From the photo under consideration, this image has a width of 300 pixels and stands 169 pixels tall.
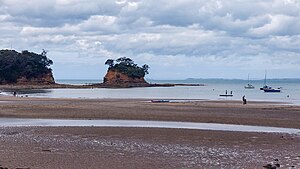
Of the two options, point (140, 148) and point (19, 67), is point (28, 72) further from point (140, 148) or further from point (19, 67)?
point (140, 148)

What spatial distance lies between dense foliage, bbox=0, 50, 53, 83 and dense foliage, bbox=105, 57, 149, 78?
75.0 feet

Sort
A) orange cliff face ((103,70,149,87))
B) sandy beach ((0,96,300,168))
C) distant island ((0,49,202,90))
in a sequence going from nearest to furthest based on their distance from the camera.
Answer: sandy beach ((0,96,300,168)) → distant island ((0,49,202,90)) → orange cliff face ((103,70,149,87))

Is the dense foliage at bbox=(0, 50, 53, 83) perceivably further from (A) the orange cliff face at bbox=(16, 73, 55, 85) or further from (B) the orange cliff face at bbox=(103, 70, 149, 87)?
(B) the orange cliff face at bbox=(103, 70, 149, 87)

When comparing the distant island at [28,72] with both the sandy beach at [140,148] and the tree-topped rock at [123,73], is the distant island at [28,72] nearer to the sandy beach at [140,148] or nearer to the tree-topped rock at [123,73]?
the tree-topped rock at [123,73]

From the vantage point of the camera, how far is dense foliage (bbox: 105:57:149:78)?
154875mm

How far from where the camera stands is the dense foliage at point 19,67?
5241 inches

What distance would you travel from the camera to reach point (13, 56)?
137 m

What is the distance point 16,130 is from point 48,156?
8030 mm

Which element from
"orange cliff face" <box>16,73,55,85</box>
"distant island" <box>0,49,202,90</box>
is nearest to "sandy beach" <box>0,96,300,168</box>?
"distant island" <box>0,49,202,90</box>

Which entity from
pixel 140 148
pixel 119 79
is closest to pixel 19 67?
pixel 119 79

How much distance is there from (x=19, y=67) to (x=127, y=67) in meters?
35.6

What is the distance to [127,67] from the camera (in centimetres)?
Result: 15612

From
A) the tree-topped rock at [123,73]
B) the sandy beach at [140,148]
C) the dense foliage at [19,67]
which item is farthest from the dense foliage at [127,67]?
the sandy beach at [140,148]

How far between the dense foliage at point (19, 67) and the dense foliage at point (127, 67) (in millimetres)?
22857
